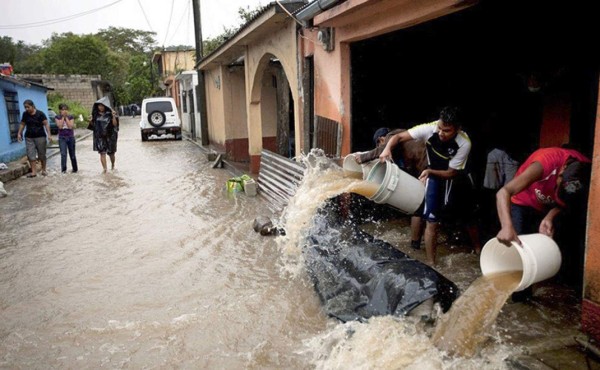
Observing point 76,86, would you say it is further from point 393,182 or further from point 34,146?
point 393,182

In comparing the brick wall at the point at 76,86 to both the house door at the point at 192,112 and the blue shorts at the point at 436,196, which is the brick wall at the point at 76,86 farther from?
the blue shorts at the point at 436,196

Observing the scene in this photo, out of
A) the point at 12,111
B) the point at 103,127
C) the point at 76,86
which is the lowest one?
the point at 103,127

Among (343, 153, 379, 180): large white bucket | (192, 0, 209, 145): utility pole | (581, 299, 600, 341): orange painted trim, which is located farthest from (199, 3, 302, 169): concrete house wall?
(581, 299, 600, 341): orange painted trim

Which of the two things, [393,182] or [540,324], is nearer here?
[540,324]

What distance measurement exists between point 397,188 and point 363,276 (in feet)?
3.47

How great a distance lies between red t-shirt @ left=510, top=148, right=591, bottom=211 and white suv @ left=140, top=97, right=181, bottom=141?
19988mm

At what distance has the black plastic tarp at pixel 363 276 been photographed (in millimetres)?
3346

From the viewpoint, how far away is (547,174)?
10.4ft

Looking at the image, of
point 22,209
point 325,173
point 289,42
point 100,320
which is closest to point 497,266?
point 325,173

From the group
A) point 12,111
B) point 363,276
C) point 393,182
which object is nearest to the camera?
point 363,276

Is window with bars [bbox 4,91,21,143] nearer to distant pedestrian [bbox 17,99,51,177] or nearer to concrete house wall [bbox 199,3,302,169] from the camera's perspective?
distant pedestrian [bbox 17,99,51,177]

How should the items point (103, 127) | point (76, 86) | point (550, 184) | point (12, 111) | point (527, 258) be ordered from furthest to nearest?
point (76, 86) → point (12, 111) → point (103, 127) → point (550, 184) → point (527, 258)

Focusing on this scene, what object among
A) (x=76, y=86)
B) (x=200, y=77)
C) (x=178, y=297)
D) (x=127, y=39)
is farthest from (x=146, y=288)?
(x=127, y=39)

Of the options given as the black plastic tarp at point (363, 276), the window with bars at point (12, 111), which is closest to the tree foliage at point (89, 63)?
the window with bars at point (12, 111)
